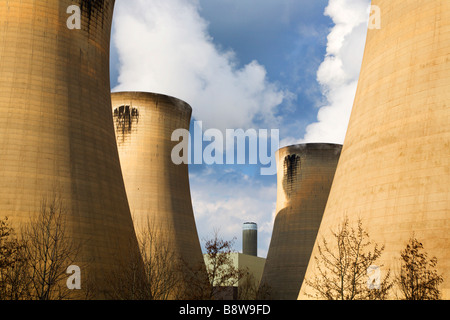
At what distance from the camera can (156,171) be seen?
21656 mm

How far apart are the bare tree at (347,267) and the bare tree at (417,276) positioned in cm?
37

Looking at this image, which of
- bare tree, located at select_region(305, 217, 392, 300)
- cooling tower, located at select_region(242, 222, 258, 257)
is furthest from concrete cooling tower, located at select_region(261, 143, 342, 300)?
cooling tower, located at select_region(242, 222, 258, 257)

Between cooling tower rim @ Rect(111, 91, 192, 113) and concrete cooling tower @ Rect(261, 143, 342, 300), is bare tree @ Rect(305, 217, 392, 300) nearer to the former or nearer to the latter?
cooling tower rim @ Rect(111, 91, 192, 113)

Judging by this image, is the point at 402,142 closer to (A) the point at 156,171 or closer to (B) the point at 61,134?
(B) the point at 61,134

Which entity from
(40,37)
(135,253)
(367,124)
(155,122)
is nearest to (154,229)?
(155,122)

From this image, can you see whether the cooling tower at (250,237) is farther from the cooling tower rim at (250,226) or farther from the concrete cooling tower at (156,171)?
the concrete cooling tower at (156,171)

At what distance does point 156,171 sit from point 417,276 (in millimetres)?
14040

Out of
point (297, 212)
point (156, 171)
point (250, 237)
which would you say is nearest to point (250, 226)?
point (250, 237)

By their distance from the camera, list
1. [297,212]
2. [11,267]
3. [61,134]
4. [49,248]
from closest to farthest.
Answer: [11,267] < [49,248] < [61,134] < [297,212]

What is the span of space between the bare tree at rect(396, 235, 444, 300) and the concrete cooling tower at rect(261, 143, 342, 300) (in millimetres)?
17972

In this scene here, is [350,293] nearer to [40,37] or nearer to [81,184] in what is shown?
[81,184]

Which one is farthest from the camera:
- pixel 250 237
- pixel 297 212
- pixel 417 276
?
pixel 250 237

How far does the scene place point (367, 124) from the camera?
11.8 m

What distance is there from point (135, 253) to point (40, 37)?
19.1ft
